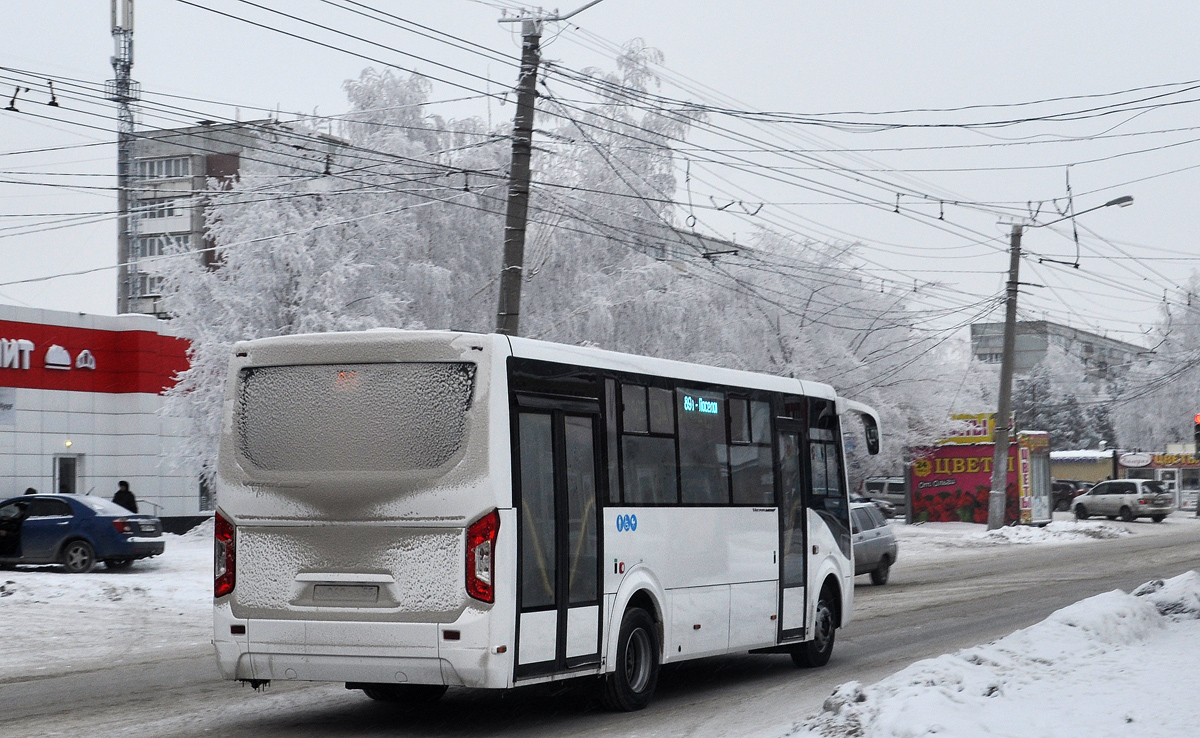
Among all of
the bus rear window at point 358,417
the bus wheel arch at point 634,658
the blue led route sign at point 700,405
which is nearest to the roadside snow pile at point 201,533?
the blue led route sign at point 700,405

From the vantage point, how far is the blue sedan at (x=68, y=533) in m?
25.1

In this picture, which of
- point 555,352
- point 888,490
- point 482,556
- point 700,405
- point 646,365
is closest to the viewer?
point 482,556

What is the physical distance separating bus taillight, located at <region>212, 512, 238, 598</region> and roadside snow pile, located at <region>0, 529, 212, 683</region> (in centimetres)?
480

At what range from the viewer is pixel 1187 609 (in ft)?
48.0

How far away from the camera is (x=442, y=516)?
29.7 ft

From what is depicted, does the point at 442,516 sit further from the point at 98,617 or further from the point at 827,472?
the point at 98,617

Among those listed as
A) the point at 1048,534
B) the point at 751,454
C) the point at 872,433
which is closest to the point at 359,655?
the point at 751,454

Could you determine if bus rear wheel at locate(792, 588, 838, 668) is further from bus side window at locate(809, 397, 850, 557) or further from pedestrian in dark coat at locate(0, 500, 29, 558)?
pedestrian in dark coat at locate(0, 500, 29, 558)

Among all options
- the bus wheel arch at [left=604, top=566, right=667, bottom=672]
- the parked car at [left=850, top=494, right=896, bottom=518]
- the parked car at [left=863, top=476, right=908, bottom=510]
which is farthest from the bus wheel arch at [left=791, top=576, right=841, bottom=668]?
the parked car at [left=863, top=476, right=908, bottom=510]

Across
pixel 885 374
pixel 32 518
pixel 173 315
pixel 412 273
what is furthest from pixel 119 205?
pixel 32 518

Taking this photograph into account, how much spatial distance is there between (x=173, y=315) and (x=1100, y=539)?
2976cm

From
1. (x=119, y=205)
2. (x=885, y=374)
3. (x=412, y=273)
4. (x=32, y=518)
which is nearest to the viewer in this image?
(x=32, y=518)

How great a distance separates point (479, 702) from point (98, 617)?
9.89 m

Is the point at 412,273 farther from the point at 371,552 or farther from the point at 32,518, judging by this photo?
the point at 371,552
